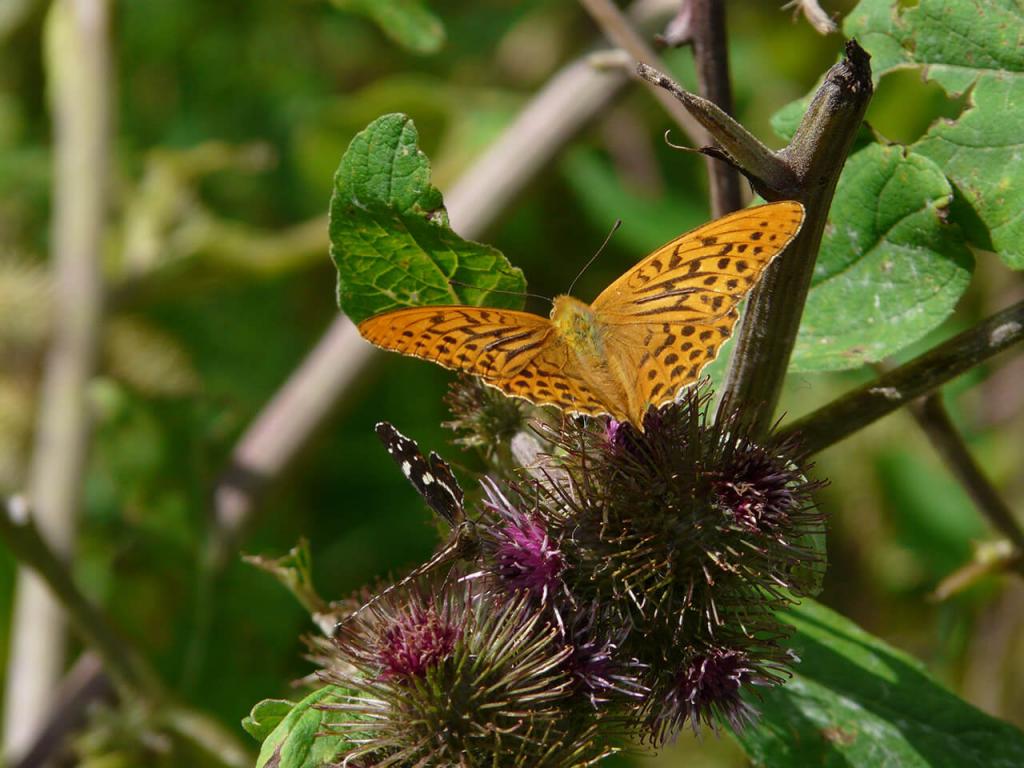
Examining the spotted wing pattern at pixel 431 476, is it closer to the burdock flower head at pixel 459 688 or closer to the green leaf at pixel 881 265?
the burdock flower head at pixel 459 688

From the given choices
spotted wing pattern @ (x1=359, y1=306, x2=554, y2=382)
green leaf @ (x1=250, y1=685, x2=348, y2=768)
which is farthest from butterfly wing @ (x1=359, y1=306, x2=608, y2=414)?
green leaf @ (x1=250, y1=685, x2=348, y2=768)

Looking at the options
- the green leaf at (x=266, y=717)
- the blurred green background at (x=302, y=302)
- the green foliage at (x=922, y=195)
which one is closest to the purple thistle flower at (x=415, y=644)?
the green leaf at (x=266, y=717)

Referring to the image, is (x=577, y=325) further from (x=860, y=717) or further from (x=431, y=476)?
(x=860, y=717)

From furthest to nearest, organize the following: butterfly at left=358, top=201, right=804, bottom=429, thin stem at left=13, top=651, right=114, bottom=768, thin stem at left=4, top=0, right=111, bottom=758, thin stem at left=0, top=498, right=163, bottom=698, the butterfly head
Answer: thin stem at left=4, top=0, right=111, bottom=758 < thin stem at left=13, top=651, right=114, bottom=768 < thin stem at left=0, top=498, right=163, bottom=698 < the butterfly head < butterfly at left=358, top=201, right=804, bottom=429

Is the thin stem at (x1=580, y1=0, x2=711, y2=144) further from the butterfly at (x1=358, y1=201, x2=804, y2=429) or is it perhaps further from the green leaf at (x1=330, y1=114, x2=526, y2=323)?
the green leaf at (x1=330, y1=114, x2=526, y2=323)

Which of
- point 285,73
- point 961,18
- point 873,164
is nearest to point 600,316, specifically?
point 873,164

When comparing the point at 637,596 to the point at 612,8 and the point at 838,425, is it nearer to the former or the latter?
the point at 838,425
